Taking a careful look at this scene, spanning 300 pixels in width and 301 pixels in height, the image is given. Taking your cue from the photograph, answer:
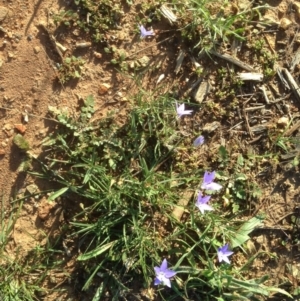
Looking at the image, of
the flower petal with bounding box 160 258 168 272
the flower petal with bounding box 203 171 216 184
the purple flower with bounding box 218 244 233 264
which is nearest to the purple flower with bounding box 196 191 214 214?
the flower petal with bounding box 203 171 216 184

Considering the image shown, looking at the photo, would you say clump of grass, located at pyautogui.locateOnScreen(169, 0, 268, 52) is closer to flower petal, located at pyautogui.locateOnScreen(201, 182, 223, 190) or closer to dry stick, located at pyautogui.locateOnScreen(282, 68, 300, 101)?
dry stick, located at pyautogui.locateOnScreen(282, 68, 300, 101)

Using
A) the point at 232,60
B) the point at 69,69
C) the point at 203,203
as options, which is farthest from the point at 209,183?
the point at 69,69

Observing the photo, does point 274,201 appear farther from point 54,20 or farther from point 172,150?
point 54,20

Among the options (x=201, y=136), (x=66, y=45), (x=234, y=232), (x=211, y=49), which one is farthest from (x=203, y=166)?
(x=66, y=45)

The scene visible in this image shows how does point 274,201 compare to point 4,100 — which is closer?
point 4,100

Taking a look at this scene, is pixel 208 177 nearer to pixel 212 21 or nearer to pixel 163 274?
pixel 163 274

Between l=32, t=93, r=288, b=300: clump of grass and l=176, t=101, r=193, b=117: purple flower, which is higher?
l=176, t=101, r=193, b=117: purple flower

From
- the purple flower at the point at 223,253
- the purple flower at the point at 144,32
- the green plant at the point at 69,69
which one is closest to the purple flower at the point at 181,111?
the purple flower at the point at 144,32
